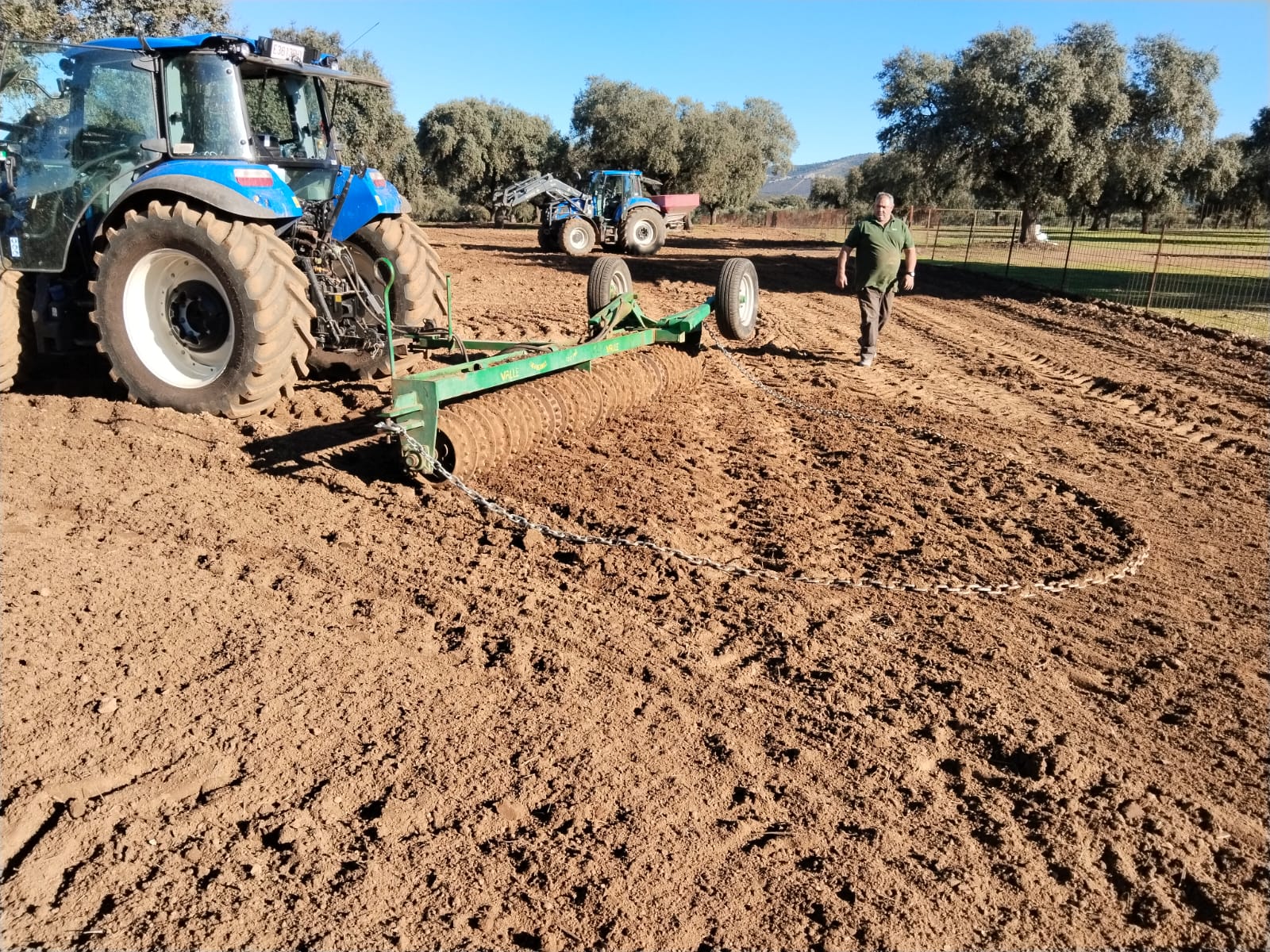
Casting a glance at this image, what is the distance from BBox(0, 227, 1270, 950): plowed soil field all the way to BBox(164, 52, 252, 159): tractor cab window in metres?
1.85

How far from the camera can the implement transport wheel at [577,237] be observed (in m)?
23.2

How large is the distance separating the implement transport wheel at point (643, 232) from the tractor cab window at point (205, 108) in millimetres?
18365

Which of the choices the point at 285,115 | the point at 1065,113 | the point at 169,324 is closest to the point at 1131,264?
the point at 1065,113

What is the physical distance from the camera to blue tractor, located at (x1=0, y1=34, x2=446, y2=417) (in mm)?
5699

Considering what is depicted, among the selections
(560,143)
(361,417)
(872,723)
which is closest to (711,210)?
(560,143)

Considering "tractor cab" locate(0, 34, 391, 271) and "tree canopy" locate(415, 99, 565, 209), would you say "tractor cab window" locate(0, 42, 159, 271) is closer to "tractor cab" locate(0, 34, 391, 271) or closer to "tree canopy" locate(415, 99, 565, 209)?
"tractor cab" locate(0, 34, 391, 271)

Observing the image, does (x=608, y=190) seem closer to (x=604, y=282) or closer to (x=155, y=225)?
(x=604, y=282)

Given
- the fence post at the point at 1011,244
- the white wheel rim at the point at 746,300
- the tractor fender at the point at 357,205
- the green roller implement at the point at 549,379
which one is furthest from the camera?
the fence post at the point at 1011,244

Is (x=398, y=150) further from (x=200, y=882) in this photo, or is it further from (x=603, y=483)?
(x=200, y=882)

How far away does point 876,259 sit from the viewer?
8883 millimetres

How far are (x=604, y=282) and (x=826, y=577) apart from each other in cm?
416

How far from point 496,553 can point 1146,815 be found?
9.34ft

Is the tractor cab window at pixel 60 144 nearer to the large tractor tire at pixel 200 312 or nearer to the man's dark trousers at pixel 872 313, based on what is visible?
the large tractor tire at pixel 200 312

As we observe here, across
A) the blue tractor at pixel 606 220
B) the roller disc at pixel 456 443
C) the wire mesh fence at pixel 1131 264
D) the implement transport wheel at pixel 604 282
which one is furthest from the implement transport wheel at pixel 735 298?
the blue tractor at pixel 606 220
